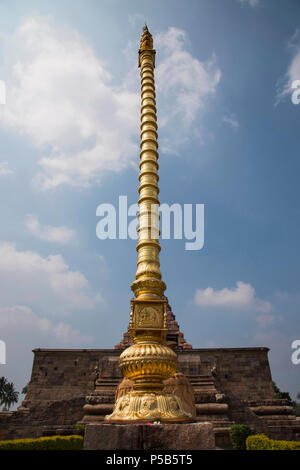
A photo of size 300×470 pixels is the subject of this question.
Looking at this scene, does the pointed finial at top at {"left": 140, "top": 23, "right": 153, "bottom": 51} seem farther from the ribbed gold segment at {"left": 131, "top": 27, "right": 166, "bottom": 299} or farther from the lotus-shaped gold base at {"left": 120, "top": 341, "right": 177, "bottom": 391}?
the lotus-shaped gold base at {"left": 120, "top": 341, "right": 177, "bottom": 391}

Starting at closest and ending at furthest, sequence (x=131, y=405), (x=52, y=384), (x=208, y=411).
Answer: (x=131, y=405) → (x=208, y=411) → (x=52, y=384)

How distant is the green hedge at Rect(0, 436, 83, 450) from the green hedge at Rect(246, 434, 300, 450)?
4986 mm

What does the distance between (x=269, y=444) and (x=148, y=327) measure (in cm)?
422

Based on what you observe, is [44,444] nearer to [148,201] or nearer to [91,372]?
[148,201]

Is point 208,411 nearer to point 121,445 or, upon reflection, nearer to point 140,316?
point 140,316

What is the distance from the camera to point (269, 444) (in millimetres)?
7500

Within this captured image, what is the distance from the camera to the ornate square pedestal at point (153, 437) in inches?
197

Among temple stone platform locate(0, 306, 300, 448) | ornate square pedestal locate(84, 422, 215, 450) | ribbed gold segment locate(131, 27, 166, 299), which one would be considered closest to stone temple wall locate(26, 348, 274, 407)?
temple stone platform locate(0, 306, 300, 448)

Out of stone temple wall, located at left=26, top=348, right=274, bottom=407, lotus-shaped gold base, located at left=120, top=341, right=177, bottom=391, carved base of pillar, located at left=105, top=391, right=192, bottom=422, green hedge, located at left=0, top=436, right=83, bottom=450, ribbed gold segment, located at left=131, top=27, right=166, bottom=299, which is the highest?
ribbed gold segment, located at left=131, top=27, right=166, bottom=299

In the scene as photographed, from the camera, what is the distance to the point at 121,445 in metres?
5.05

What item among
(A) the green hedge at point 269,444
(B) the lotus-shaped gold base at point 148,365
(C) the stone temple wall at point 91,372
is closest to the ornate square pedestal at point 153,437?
(B) the lotus-shaped gold base at point 148,365

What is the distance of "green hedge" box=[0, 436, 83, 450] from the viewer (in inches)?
284

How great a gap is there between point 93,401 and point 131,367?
327 inches
